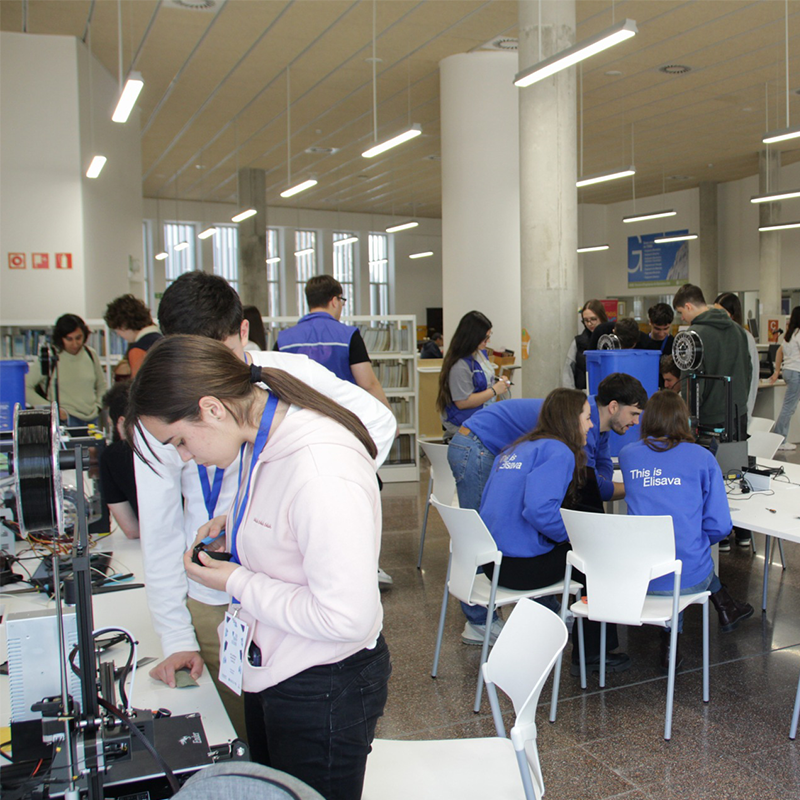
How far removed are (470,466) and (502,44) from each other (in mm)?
5923

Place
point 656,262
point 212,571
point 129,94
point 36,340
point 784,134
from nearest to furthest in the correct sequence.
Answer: point 212,571
point 129,94
point 36,340
point 784,134
point 656,262

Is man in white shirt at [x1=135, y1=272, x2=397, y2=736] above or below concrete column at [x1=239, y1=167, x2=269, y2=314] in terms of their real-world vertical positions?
below

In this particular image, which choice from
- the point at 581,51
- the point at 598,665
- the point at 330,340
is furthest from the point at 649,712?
the point at 581,51

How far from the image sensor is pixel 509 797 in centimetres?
170

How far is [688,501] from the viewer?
293 cm

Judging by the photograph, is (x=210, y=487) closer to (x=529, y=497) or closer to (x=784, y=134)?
(x=529, y=497)

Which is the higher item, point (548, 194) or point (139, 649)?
point (548, 194)

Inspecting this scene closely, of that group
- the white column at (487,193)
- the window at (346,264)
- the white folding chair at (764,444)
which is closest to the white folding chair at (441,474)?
the white folding chair at (764,444)

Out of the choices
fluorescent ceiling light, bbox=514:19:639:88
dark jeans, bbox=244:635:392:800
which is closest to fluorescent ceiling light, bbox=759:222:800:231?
fluorescent ceiling light, bbox=514:19:639:88

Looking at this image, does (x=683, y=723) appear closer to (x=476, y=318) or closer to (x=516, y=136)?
(x=476, y=318)

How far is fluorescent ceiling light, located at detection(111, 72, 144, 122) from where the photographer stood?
5.71 m

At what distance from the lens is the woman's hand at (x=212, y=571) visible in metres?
1.26

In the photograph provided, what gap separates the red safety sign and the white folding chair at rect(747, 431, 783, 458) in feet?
20.1

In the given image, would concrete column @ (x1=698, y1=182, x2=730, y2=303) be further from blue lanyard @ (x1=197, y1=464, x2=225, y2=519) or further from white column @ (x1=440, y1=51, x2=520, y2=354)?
blue lanyard @ (x1=197, y1=464, x2=225, y2=519)
